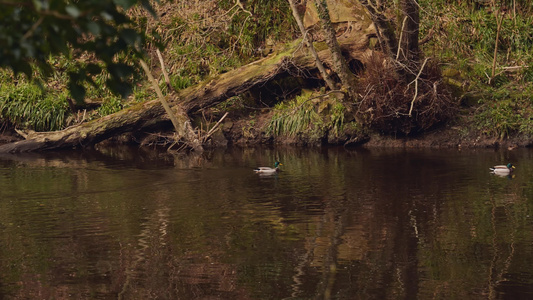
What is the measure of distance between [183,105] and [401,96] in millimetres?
5132

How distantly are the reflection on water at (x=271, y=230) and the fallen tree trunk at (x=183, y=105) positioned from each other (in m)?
2.69

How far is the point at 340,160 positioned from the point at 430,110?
2569 millimetres

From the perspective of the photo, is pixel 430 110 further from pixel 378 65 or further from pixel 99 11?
pixel 99 11

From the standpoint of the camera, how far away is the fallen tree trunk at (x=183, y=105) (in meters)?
18.7

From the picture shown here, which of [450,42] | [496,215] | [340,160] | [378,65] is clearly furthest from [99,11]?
[450,42]

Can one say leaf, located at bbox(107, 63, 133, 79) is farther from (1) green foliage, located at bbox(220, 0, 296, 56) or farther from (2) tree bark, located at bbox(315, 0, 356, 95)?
(1) green foliage, located at bbox(220, 0, 296, 56)

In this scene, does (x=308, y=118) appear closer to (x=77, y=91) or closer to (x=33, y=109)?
(x=33, y=109)

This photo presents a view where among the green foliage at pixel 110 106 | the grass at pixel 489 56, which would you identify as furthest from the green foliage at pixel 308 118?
the green foliage at pixel 110 106

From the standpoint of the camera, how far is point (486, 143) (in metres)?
18.1

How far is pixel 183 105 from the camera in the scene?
1912 centimetres

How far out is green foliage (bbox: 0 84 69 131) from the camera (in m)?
20.7

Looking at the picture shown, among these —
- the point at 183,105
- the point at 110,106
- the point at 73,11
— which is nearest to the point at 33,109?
the point at 110,106

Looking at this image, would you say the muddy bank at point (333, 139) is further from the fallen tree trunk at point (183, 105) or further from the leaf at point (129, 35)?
the leaf at point (129, 35)

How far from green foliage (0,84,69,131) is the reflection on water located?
4.21m
